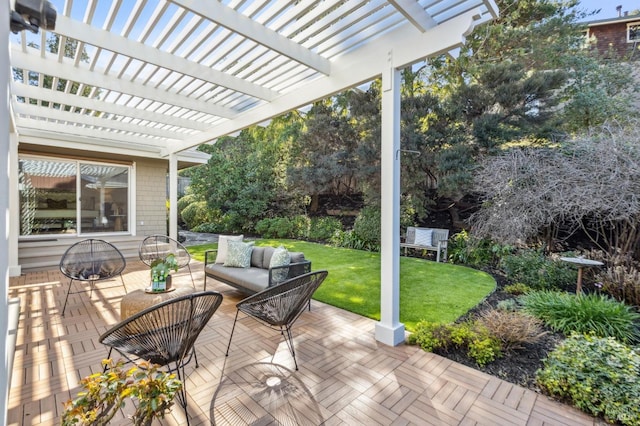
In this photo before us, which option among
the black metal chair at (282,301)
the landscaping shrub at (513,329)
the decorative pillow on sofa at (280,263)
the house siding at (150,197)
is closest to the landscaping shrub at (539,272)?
the landscaping shrub at (513,329)

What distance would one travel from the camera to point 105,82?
4.04 meters

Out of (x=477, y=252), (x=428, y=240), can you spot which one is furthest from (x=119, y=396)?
(x=428, y=240)

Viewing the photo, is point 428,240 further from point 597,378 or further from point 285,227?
point 285,227

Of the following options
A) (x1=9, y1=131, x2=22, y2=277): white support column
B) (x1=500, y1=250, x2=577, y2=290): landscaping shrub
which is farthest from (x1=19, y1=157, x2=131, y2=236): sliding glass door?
(x1=500, y1=250, x2=577, y2=290): landscaping shrub

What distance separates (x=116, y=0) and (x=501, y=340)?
484 centimetres

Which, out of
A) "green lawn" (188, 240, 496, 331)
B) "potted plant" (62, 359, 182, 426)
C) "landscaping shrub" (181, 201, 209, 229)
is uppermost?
"landscaping shrub" (181, 201, 209, 229)

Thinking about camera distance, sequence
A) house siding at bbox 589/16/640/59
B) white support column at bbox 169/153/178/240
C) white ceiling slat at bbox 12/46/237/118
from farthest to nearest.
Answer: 1. house siding at bbox 589/16/640/59
2. white support column at bbox 169/153/178/240
3. white ceiling slat at bbox 12/46/237/118

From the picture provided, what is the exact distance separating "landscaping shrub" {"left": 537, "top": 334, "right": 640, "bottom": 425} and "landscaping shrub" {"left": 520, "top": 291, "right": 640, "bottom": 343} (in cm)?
73

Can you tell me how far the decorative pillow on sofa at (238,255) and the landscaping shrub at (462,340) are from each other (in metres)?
2.71

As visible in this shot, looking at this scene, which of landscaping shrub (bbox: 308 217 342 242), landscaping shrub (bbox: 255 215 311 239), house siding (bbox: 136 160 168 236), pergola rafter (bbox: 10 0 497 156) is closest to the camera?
pergola rafter (bbox: 10 0 497 156)

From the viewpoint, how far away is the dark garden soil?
2.68m

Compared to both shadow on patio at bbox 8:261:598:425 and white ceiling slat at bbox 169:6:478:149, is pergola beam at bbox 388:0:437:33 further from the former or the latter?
shadow on patio at bbox 8:261:598:425

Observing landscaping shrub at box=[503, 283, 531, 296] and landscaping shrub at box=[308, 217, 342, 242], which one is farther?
landscaping shrub at box=[308, 217, 342, 242]

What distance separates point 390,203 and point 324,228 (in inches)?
314
